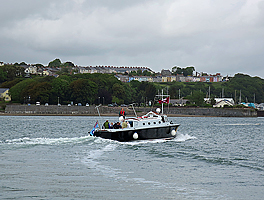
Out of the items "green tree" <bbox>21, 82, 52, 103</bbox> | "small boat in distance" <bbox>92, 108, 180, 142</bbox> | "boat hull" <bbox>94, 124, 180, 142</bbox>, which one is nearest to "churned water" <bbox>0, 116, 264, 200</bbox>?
"boat hull" <bbox>94, 124, 180, 142</bbox>

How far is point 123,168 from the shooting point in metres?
A: 23.3

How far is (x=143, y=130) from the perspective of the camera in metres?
37.3

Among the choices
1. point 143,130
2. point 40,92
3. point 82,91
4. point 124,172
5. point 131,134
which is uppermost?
point 82,91

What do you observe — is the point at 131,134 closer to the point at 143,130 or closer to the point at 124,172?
the point at 143,130

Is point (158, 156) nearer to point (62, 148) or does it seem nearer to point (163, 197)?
point (62, 148)

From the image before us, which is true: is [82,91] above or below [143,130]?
above

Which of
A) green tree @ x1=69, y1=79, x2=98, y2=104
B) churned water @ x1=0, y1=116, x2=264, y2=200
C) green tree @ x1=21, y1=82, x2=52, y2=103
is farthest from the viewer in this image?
green tree @ x1=69, y1=79, x2=98, y2=104

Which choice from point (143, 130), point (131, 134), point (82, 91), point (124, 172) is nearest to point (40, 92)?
point (82, 91)

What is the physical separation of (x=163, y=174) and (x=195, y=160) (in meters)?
6.49

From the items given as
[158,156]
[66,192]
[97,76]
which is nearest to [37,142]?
[158,156]

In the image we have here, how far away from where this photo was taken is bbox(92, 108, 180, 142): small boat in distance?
3562 centimetres

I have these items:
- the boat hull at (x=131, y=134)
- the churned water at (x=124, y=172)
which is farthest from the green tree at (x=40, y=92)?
the churned water at (x=124, y=172)

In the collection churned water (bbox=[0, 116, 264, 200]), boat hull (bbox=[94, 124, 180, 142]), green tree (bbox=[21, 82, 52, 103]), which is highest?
green tree (bbox=[21, 82, 52, 103])

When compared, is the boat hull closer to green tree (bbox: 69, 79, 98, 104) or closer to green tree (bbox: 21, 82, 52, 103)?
green tree (bbox: 69, 79, 98, 104)
